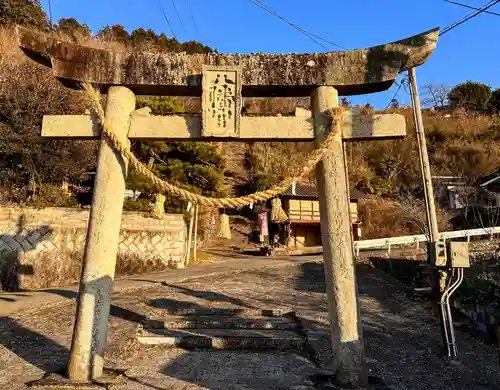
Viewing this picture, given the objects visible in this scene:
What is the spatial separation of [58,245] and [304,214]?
17.6 metres

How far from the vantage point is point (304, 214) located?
27.6m

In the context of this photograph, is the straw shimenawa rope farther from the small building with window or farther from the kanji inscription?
the small building with window

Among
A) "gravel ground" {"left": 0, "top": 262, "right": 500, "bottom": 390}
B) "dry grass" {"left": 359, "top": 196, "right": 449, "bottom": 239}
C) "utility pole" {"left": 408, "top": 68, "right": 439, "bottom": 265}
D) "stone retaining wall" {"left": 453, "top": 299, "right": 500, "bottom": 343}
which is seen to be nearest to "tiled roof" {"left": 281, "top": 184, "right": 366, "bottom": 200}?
"dry grass" {"left": 359, "top": 196, "right": 449, "bottom": 239}

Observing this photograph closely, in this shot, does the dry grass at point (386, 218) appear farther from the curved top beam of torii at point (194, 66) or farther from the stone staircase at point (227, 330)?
the curved top beam of torii at point (194, 66)

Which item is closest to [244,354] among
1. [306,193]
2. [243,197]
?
[243,197]

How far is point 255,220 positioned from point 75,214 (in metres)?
17.4

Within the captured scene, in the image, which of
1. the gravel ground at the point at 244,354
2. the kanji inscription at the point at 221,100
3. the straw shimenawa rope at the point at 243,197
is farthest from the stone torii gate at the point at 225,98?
the gravel ground at the point at 244,354

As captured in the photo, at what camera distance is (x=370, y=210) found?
94.0 ft

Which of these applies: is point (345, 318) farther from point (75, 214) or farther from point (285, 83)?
point (75, 214)

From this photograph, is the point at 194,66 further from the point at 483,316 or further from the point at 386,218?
the point at 386,218

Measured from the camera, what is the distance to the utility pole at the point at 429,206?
6746 mm

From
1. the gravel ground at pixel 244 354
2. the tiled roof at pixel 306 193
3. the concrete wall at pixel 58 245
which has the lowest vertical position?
the gravel ground at pixel 244 354

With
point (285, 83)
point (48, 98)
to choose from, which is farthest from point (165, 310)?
point (48, 98)

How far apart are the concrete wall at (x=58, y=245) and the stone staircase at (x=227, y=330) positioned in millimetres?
6028
